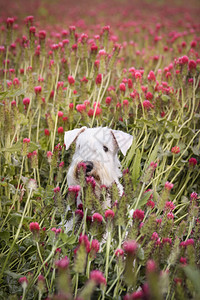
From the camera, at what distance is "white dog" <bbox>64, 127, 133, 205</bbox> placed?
2.55 m

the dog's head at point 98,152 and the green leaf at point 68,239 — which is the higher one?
the dog's head at point 98,152

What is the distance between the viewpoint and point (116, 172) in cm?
283

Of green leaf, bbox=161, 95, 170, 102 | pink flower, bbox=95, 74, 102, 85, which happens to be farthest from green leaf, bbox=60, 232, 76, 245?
green leaf, bbox=161, 95, 170, 102

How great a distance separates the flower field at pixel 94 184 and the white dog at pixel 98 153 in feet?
0.38

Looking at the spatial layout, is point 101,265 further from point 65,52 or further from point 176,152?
point 65,52

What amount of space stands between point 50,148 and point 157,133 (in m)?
1.11

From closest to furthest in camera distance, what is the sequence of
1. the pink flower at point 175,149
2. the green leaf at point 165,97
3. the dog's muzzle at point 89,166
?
1. the dog's muzzle at point 89,166
2. the pink flower at point 175,149
3. the green leaf at point 165,97

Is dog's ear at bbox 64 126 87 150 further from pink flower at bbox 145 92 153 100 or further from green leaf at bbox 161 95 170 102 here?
green leaf at bbox 161 95 170 102

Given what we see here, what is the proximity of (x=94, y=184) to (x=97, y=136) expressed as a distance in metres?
0.73

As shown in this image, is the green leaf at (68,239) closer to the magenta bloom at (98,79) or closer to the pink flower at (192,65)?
the magenta bloom at (98,79)

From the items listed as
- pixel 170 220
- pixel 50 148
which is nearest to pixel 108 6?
pixel 50 148

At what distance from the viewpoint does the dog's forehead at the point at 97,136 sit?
2.76 m

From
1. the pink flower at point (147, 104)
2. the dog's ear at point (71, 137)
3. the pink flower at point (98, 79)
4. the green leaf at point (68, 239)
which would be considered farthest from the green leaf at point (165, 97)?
the green leaf at point (68, 239)

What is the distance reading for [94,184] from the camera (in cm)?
215
